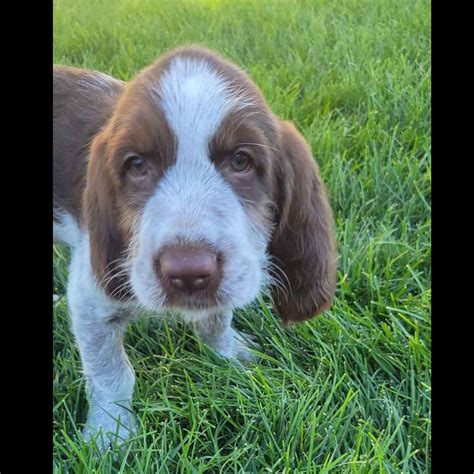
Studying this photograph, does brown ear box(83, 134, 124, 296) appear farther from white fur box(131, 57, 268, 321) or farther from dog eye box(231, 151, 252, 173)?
dog eye box(231, 151, 252, 173)

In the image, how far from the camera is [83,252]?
2.56 meters

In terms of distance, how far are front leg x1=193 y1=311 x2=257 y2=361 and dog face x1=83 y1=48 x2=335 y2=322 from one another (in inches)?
14.0

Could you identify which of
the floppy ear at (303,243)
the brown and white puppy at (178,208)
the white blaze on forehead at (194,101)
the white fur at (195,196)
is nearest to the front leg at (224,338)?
the brown and white puppy at (178,208)

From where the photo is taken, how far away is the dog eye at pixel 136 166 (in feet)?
7.04

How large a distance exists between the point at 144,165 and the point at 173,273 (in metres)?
0.34

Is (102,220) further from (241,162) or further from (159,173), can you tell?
(241,162)

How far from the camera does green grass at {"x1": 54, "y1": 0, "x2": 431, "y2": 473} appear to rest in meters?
2.29

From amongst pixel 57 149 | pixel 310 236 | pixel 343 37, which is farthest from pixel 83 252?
pixel 343 37

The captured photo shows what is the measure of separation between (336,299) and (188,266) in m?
0.85

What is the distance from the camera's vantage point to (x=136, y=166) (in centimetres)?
217

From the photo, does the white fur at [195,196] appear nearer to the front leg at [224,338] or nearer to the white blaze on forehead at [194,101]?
the white blaze on forehead at [194,101]

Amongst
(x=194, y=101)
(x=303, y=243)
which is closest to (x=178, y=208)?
(x=194, y=101)
